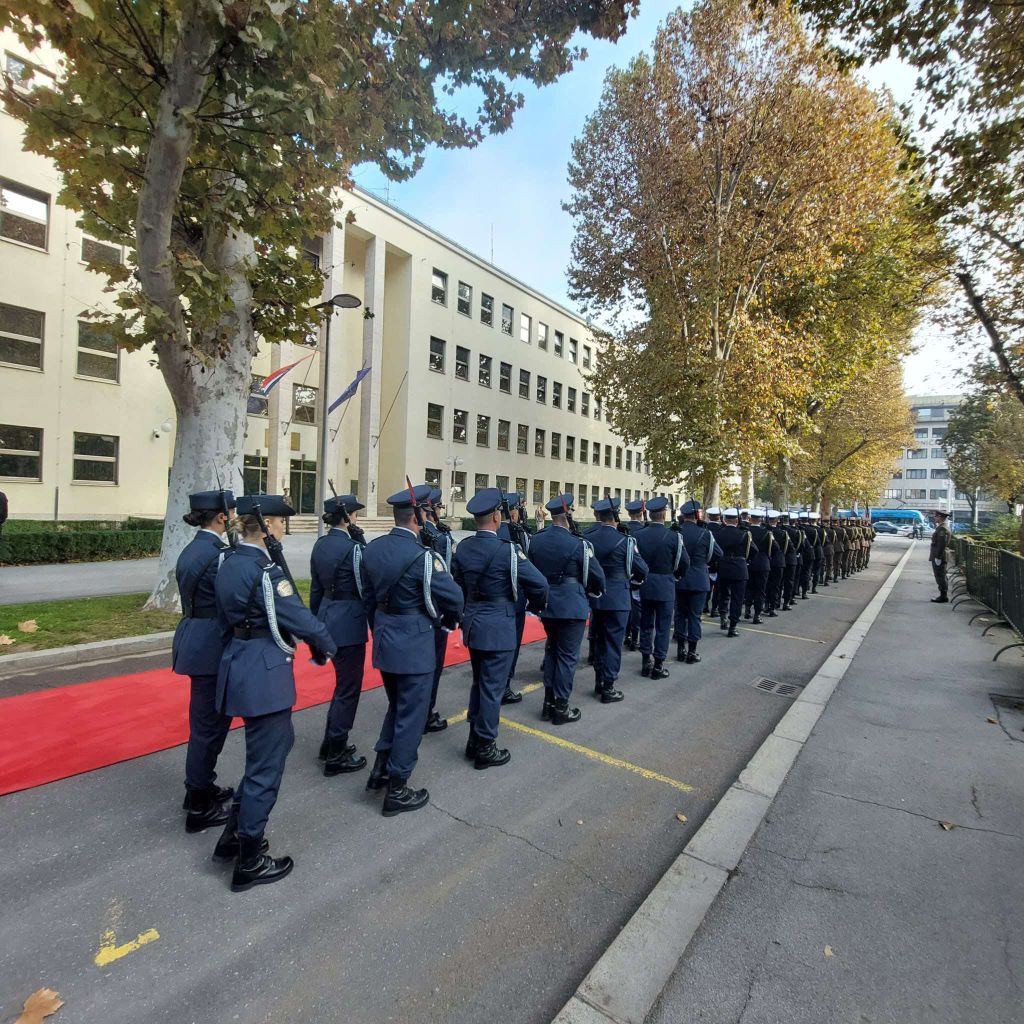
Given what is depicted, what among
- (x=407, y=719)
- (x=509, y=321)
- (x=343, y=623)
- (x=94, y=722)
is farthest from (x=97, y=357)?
(x=509, y=321)

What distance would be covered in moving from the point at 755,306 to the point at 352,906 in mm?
19129

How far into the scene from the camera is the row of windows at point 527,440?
29391 millimetres

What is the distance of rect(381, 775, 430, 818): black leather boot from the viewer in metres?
3.65

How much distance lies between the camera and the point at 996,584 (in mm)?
11039

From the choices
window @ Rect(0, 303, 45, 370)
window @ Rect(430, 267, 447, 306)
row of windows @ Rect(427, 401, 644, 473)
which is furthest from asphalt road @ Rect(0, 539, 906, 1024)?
window @ Rect(430, 267, 447, 306)

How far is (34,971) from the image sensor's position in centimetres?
236

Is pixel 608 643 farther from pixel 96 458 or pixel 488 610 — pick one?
pixel 96 458

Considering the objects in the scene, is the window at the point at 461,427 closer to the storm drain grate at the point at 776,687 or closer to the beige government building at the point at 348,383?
the beige government building at the point at 348,383

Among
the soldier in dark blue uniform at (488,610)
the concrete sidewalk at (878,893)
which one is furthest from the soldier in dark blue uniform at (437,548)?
the concrete sidewalk at (878,893)

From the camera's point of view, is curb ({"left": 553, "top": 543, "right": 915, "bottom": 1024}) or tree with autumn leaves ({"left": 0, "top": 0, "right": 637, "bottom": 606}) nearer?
curb ({"left": 553, "top": 543, "right": 915, "bottom": 1024})

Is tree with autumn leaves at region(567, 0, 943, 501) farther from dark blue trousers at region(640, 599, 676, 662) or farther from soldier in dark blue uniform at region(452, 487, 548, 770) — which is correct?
soldier in dark blue uniform at region(452, 487, 548, 770)

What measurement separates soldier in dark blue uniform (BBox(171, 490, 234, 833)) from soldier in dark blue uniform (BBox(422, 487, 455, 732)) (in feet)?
4.91

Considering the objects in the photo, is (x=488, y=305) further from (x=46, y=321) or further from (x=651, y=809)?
(x=651, y=809)

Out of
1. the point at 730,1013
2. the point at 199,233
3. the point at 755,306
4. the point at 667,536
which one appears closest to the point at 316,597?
the point at 730,1013
